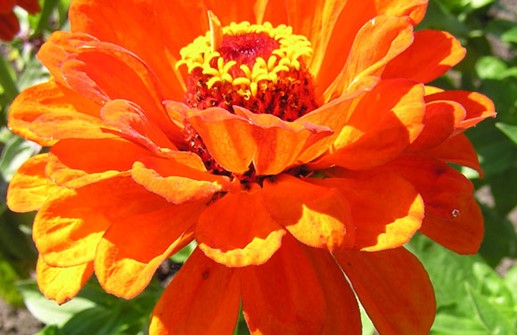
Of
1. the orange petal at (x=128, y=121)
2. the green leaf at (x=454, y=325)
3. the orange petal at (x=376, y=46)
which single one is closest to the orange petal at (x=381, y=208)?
the orange petal at (x=376, y=46)

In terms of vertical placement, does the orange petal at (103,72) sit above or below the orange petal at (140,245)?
above

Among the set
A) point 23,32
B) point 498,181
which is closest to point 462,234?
point 498,181

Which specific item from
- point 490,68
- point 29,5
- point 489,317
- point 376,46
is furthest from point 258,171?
point 490,68

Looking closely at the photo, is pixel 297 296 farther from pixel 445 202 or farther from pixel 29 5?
pixel 29 5

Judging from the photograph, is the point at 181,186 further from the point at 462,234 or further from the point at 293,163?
the point at 462,234

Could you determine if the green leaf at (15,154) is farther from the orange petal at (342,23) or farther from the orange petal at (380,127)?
the orange petal at (380,127)

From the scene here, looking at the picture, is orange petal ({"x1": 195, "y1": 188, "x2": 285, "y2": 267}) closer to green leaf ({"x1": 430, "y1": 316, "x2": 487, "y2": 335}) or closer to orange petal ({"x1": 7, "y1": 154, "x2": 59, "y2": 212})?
orange petal ({"x1": 7, "y1": 154, "x2": 59, "y2": 212})

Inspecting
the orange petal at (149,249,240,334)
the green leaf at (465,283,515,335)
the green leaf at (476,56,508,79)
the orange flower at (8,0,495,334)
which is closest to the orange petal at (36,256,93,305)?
the orange flower at (8,0,495,334)
